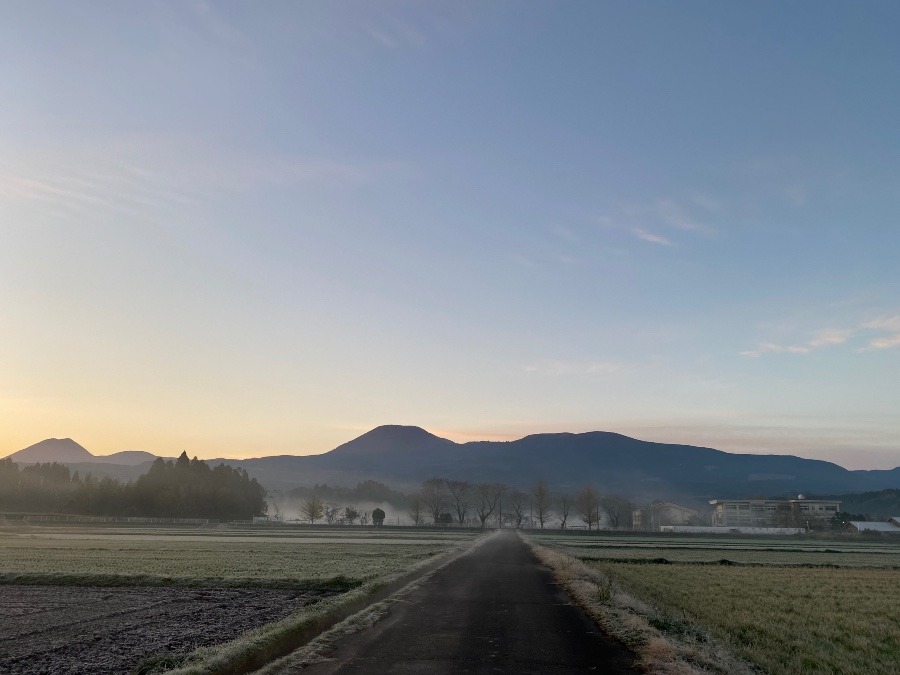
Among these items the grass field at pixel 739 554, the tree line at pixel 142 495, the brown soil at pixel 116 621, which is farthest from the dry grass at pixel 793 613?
the tree line at pixel 142 495

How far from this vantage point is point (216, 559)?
159 feet

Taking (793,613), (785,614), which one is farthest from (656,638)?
(793,613)

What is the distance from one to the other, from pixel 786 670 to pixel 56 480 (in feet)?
726

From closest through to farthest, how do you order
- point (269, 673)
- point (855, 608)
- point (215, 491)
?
1. point (269, 673)
2. point (855, 608)
3. point (215, 491)

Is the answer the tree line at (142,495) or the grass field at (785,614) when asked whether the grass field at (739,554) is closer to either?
the grass field at (785,614)

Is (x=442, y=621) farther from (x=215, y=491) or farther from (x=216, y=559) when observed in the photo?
(x=215, y=491)

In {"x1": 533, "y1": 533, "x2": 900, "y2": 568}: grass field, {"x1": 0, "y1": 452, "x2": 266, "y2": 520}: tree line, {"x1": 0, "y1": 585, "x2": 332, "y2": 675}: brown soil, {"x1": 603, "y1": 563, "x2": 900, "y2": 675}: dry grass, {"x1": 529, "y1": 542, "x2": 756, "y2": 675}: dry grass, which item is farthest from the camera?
{"x1": 0, "y1": 452, "x2": 266, "y2": 520}: tree line

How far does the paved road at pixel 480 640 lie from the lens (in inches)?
566

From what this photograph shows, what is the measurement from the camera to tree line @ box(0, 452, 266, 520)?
162375 mm

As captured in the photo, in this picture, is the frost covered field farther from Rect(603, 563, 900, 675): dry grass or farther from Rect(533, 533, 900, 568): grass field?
Rect(533, 533, 900, 568): grass field

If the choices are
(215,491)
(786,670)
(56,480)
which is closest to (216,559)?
(786,670)

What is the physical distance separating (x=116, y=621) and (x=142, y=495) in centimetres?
15875

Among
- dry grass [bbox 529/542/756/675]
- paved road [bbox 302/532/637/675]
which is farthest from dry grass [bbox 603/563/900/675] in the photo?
paved road [bbox 302/532/637/675]

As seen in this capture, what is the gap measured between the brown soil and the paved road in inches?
169
